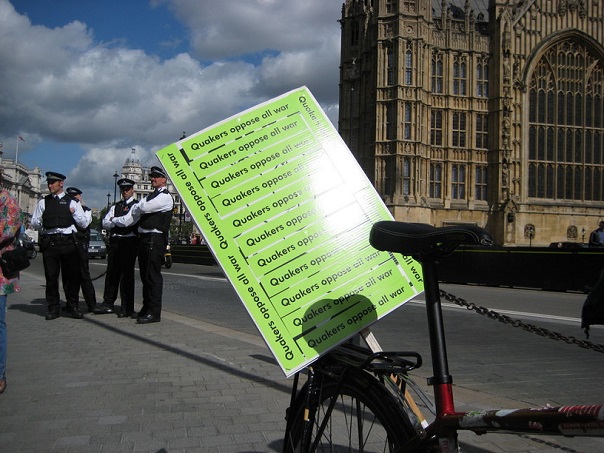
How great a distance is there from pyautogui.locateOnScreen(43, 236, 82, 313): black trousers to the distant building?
11397 centimetres

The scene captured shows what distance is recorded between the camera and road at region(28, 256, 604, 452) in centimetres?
481

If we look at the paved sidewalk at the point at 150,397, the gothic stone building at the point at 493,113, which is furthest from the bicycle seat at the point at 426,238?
the gothic stone building at the point at 493,113

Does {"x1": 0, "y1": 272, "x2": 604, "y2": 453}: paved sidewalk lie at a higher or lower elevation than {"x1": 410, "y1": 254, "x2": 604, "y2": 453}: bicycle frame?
lower

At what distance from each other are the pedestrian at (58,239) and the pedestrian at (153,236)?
3.40 ft

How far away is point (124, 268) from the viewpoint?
30.9 feet

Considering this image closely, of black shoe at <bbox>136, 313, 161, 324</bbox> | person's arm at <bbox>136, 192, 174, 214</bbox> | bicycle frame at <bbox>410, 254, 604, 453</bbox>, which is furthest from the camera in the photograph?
black shoe at <bbox>136, 313, 161, 324</bbox>

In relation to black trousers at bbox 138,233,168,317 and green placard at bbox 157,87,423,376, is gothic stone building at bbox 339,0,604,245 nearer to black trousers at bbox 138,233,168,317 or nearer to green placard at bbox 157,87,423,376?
black trousers at bbox 138,233,168,317

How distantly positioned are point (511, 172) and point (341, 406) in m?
46.1

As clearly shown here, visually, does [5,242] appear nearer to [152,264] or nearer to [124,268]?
[152,264]

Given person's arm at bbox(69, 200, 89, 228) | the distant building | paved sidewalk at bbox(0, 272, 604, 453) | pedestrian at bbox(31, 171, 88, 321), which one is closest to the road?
paved sidewalk at bbox(0, 272, 604, 453)

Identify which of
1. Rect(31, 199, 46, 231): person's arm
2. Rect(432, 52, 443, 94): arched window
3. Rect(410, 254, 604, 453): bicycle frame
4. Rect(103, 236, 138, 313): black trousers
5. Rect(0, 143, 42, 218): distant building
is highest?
Rect(432, 52, 443, 94): arched window

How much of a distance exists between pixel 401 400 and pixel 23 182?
13942 centimetres

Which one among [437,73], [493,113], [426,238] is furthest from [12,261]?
[493,113]

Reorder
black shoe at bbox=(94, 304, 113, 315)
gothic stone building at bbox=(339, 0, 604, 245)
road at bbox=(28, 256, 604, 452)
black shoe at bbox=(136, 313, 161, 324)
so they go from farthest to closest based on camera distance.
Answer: gothic stone building at bbox=(339, 0, 604, 245) → black shoe at bbox=(94, 304, 113, 315) → black shoe at bbox=(136, 313, 161, 324) → road at bbox=(28, 256, 604, 452)
